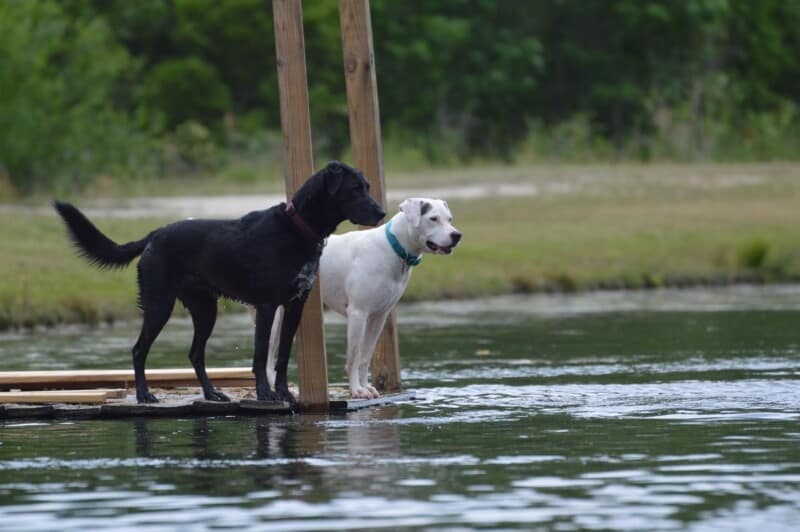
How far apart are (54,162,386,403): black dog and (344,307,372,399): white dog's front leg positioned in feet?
1.89

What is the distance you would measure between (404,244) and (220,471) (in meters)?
3.68

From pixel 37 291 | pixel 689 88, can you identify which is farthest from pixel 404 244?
pixel 689 88

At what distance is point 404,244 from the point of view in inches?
554

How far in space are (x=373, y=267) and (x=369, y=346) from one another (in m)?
0.69

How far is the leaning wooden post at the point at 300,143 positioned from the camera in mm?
13703

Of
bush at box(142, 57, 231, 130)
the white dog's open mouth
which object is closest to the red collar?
the white dog's open mouth

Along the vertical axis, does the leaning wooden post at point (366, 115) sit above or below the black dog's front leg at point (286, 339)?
above

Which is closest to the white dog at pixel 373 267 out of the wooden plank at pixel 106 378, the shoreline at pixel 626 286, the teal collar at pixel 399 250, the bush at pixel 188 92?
the teal collar at pixel 399 250

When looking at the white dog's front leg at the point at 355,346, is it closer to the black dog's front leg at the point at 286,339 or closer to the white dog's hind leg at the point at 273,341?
the black dog's front leg at the point at 286,339

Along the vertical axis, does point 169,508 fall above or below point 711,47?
below

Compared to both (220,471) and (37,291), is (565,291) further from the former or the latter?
(220,471)

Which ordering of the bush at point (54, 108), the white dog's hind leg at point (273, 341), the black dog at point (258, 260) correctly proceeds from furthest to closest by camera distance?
the bush at point (54, 108), the white dog's hind leg at point (273, 341), the black dog at point (258, 260)

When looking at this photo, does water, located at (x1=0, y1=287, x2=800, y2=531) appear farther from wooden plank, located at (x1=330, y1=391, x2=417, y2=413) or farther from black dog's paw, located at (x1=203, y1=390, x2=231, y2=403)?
black dog's paw, located at (x1=203, y1=390, x2=231, y2=403)

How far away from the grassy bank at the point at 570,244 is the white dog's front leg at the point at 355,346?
9904 millimetres
